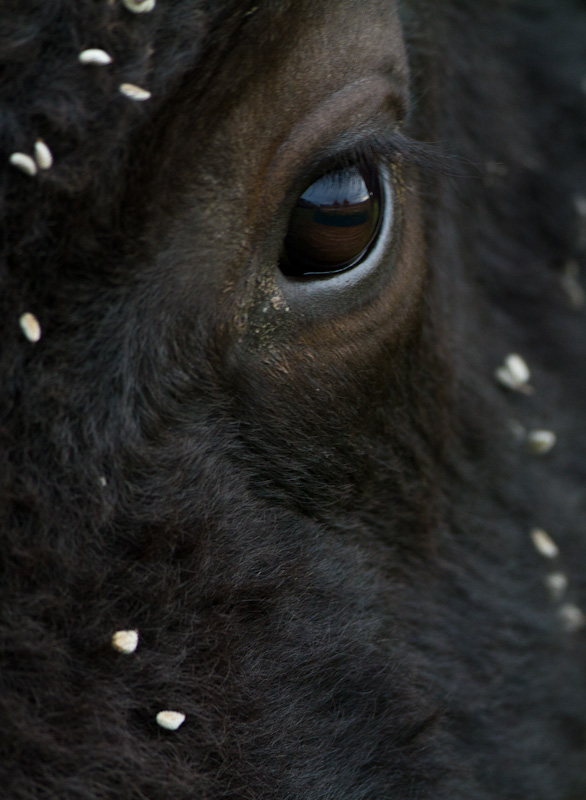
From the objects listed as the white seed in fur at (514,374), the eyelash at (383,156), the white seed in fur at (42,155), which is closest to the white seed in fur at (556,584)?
the white seed in fur at (514,374)

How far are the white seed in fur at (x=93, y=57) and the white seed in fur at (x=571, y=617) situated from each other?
73.7 inches

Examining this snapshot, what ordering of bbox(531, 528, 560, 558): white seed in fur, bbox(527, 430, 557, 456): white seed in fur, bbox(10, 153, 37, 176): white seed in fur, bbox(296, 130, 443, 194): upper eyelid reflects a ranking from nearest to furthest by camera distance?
bbox(10, 153, 37, 176): white seed in fur < bbox(296, 130, 443, 194): upper eyelid < bbox(531, 528, 560, 558): white seed in fur < bbox(527, 430, 557, 456): white seed in fur

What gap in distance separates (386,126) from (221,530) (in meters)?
0.83

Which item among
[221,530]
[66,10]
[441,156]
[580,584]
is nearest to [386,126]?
[441,156]

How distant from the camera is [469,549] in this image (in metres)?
2.48

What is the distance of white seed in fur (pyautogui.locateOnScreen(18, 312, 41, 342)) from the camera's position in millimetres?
1593

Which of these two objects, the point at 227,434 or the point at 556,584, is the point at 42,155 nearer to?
the point at 227,434

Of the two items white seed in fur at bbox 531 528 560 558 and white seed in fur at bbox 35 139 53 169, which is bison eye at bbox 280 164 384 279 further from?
white seed in fur at bbox 531 528 560 558

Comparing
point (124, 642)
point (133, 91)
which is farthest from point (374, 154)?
point (124, 642)

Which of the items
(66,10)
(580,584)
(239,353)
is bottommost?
(580,584)

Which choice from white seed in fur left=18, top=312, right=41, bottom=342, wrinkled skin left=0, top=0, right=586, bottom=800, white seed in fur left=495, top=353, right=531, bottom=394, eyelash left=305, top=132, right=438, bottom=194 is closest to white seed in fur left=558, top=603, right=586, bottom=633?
wrinkled skin left=0, top=0, right=586, bottom=800

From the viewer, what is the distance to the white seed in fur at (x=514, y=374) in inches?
110

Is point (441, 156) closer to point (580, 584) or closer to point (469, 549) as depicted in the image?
point (469, 549)

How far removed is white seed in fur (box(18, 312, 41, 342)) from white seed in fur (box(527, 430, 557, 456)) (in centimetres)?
161
